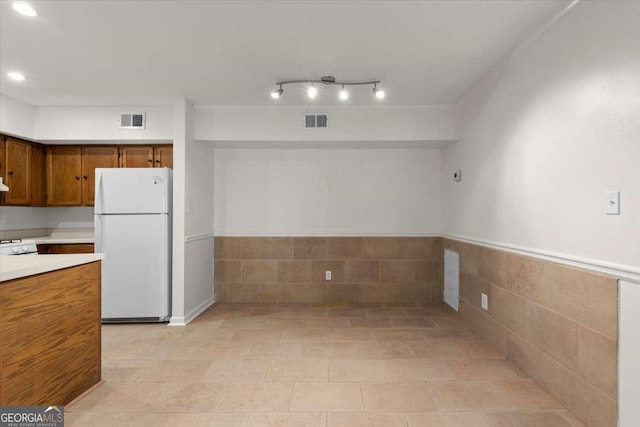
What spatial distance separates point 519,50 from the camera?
8.32ft

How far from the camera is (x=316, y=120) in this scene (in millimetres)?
3957

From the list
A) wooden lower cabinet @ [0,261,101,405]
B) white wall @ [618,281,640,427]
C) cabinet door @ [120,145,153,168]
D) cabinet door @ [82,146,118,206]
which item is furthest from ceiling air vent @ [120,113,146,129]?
white wall @ [618,281,640,427]

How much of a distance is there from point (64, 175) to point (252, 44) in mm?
3299

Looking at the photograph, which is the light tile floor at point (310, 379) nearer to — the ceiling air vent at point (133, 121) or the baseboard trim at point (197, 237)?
the baseboard trim at point (197, 237)

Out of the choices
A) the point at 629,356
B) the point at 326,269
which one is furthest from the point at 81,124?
the point at 629,356

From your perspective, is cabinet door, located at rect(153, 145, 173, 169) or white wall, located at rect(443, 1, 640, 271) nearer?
white wall, located at rect(443, 1, 640, 271)

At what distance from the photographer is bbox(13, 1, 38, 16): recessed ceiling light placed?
6.72ft

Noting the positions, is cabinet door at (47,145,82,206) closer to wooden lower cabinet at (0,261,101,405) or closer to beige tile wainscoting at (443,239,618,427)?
wooden lower cabinet at (0,261,101,405)

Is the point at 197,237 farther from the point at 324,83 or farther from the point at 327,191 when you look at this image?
the point at 324,83

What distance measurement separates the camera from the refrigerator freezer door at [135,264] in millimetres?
3607

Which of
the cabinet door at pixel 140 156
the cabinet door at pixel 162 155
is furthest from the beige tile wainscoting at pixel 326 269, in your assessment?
the cabinet door at pixel 140 156

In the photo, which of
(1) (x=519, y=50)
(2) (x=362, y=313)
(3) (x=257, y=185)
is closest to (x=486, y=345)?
(2) (x=362, y=313)

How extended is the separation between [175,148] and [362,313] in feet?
9.65

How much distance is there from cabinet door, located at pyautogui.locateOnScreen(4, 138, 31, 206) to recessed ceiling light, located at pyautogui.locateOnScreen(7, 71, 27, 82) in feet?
3.12
